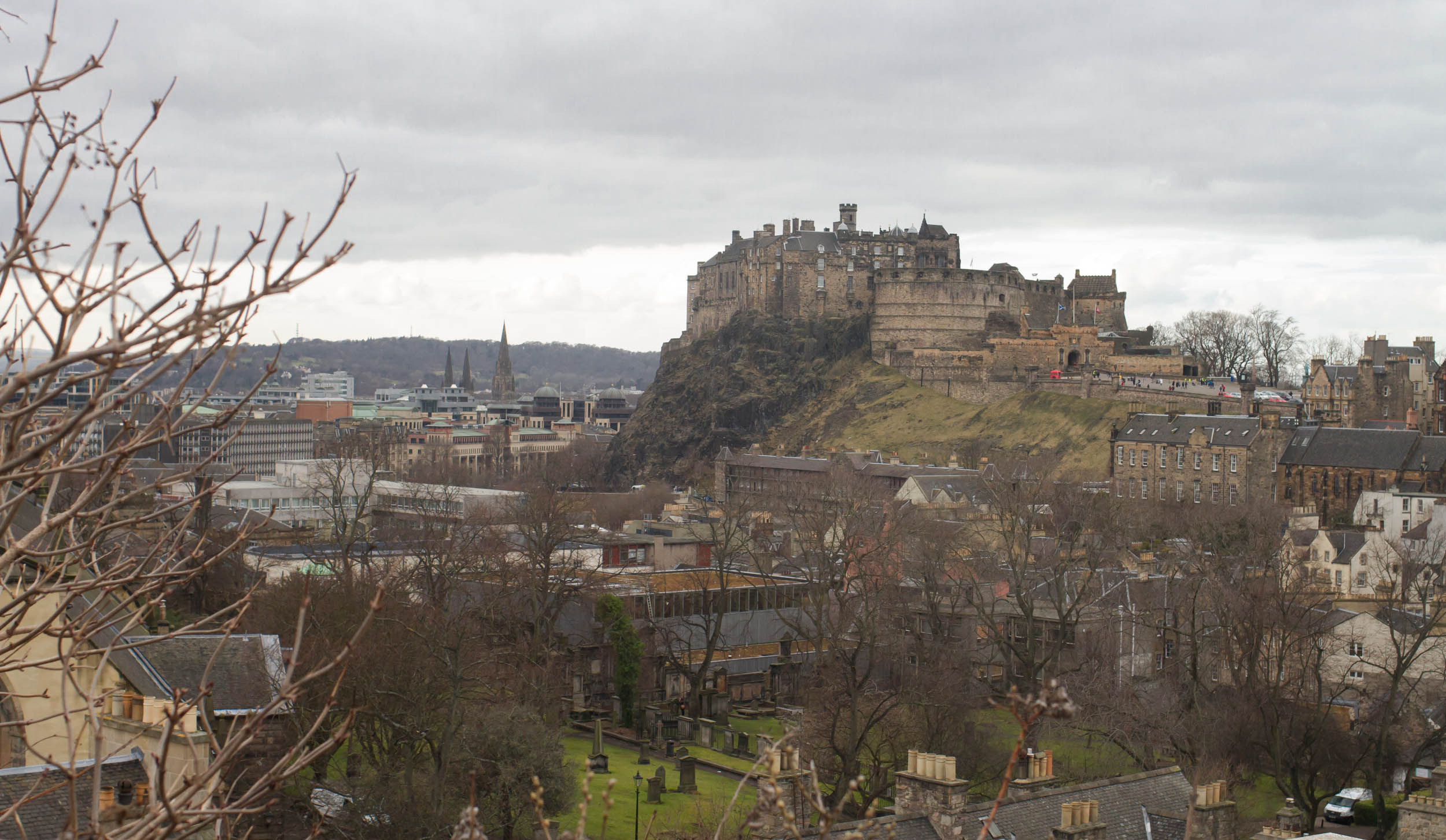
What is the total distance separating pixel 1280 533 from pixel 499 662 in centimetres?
2713

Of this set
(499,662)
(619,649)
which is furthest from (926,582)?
(499,662)

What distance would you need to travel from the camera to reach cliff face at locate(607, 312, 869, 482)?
10212 cm

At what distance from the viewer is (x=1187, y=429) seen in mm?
63938

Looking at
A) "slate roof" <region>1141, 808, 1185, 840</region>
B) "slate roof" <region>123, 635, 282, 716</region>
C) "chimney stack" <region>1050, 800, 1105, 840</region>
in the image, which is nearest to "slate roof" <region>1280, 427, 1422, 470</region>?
"slate roof" <region>1141, 808, 1185, 840</region>

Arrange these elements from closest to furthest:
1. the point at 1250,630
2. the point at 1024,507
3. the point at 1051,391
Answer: the point at 1250,630, the point at 1024,507, the point at 1051,391

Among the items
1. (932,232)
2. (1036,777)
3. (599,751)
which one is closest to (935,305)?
(932,232)

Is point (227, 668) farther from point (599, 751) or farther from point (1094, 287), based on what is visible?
point (1094, 287)

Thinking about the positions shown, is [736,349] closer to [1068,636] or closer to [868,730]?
[1068,636]

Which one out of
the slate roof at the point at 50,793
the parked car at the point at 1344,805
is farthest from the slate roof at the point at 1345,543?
the slate roof at the point at 50,793

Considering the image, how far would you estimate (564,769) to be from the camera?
24078mm

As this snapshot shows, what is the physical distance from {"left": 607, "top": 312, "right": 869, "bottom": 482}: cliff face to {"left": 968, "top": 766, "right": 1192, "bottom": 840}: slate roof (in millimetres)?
78087

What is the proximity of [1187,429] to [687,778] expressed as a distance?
42471 millimetres

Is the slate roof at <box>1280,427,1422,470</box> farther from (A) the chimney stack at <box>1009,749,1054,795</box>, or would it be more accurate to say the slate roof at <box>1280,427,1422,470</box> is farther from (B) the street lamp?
(B) the street lamp

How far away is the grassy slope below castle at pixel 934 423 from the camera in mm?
76812
